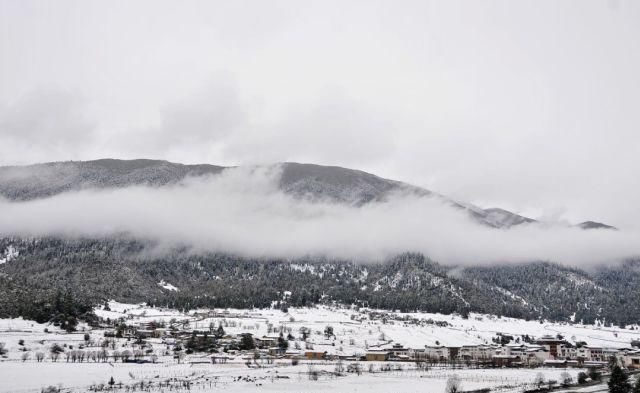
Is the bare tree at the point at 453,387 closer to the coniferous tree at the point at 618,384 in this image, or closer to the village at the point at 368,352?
the coniferous tree at the point at 618,384

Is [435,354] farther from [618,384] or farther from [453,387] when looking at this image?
[618,384]

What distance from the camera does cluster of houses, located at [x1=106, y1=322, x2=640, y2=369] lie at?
6698 inches

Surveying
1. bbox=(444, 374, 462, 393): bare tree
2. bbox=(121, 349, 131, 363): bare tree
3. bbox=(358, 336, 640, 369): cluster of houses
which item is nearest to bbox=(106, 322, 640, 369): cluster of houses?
bbox=(358, 336, 640, 369): cluster of houses

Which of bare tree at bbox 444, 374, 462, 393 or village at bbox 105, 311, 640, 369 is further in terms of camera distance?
village at bbox 105, 311, 640, 369

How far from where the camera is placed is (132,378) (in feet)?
358

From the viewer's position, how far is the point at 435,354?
18650 cm

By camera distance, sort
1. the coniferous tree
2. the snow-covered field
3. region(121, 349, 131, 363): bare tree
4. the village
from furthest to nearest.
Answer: the village → region(121, 349, 131, 363): bare tree → the snow-covered field → the coniferous tree

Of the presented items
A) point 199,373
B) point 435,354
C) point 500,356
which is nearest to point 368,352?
point 435,354

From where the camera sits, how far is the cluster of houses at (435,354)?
6698 inches

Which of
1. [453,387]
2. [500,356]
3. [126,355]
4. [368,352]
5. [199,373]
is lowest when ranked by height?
[500,356]

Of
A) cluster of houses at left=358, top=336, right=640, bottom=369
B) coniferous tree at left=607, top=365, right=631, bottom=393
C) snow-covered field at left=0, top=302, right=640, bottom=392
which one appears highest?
coniferous tree at left=607, top=365, right=631, bottom=393

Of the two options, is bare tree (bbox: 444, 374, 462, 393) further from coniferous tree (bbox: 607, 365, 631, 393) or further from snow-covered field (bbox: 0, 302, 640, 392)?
coniferous tree (bbox: 607, 365, 631, 393)

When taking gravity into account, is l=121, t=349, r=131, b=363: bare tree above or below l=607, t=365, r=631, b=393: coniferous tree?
below

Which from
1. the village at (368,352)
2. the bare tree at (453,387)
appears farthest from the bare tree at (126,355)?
the bare tree at (453,387)
